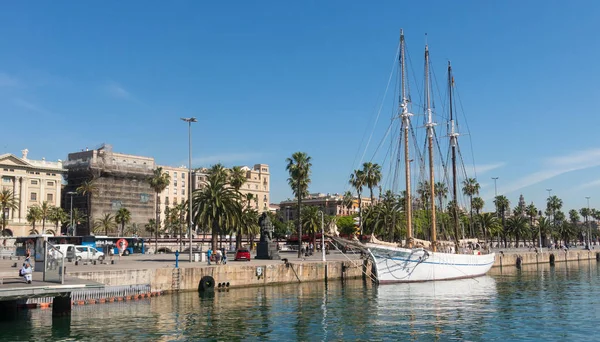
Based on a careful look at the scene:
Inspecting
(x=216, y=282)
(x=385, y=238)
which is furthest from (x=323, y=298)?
(x=385, y=238)

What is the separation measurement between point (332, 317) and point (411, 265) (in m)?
24.5

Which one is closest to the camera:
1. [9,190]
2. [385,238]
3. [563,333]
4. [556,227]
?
[563,333]

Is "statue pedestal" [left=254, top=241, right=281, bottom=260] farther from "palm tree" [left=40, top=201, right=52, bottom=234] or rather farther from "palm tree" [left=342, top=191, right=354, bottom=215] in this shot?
"palm tree" [left=40, top=201, right=52, bottom=234]

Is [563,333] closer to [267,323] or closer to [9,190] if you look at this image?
[267,323]

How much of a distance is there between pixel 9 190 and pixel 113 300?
292 feet

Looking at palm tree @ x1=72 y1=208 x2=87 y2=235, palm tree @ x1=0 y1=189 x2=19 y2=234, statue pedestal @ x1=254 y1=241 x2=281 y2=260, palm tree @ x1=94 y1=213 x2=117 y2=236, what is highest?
palm tree @ x1=0 y1=189 x2=19 y2=234

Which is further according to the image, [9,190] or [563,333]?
[9,190]

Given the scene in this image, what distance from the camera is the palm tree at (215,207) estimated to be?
6825 centimetres

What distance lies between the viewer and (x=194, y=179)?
187 meters

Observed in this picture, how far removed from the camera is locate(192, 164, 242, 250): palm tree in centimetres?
6825

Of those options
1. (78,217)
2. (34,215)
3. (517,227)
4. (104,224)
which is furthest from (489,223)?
(34,215)

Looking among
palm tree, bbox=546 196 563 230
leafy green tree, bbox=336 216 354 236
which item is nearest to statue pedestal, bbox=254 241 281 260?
leafy green tree, bbox=336 216 354 236

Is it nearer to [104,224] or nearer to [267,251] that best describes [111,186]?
[104,224]

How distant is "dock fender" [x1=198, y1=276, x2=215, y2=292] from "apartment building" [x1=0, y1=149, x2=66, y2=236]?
8125cm
